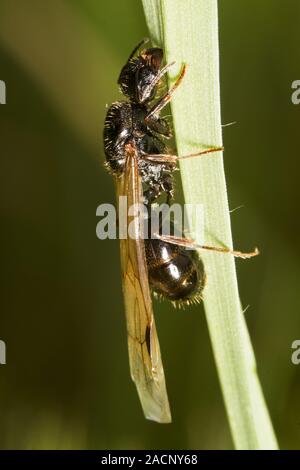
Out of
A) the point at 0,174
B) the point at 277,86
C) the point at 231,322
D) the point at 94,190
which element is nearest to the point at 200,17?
the point at 231,322

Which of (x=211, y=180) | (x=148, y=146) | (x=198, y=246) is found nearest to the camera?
(x=211, y=180)

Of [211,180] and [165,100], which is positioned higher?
[165,100]
